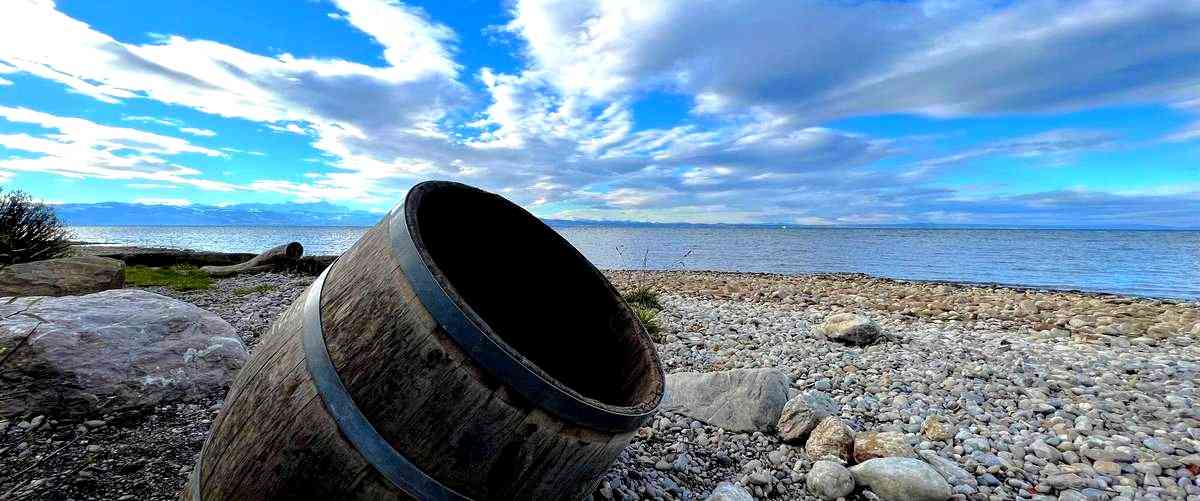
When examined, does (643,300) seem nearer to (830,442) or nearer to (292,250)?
(830,442)

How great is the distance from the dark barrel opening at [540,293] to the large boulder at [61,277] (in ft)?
28.0

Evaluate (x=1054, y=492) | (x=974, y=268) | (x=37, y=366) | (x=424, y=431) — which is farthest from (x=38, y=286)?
(x=974, y=268)

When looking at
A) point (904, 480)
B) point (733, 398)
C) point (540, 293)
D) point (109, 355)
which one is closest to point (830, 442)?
point (904, 480)

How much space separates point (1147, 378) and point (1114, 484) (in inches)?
155

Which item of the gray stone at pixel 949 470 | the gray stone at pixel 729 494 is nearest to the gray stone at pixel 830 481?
the gray stone at pixel 729 494

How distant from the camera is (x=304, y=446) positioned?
1962 mm

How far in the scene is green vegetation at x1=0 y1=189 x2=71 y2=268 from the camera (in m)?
11.4

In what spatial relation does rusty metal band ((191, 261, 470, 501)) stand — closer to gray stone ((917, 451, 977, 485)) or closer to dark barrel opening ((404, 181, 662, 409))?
dark barrel opening ((404, 181, 662, 409))

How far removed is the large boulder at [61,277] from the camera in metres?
8.28

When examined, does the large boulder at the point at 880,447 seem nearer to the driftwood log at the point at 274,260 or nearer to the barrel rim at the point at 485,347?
the barrel rim at the point at 485,347

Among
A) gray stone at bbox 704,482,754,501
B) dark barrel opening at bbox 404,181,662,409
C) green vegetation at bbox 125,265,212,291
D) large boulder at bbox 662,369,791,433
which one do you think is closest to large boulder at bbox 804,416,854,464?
large boulder at bbox 662,369,791,433

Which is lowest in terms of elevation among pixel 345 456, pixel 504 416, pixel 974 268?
pixel 974 268

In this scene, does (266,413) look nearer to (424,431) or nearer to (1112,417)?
A: (424,431)

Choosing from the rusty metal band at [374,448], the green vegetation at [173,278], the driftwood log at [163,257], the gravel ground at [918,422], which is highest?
the rusty metal band at [374,448]
